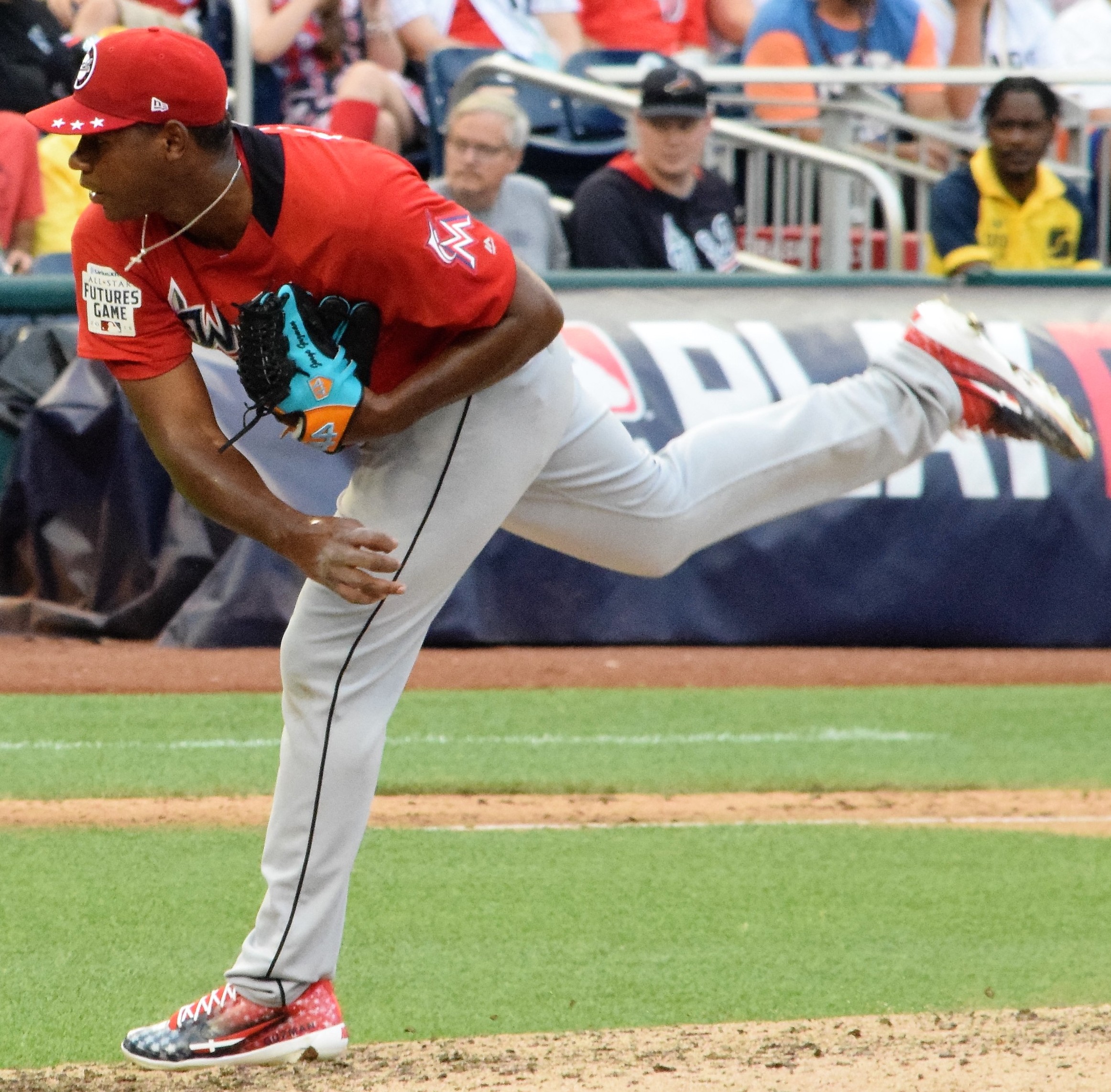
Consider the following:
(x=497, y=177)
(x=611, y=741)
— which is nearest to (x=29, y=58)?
(x=497, y=177)

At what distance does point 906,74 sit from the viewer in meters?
9.88

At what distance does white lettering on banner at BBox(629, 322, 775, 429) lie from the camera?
8242 mm

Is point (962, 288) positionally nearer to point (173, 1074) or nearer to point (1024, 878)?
point (1024, 878)

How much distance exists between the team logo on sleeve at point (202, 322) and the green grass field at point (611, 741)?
2706mm

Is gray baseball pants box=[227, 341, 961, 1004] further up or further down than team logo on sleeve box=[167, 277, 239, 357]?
further down

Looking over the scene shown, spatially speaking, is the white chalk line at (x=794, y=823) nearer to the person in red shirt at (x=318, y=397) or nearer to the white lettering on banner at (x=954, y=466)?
the person in red shirt at (x=318, y=397)

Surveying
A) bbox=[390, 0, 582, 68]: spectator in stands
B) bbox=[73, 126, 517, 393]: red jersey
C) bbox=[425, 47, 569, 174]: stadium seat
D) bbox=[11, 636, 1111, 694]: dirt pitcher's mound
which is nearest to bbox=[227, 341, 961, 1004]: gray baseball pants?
bbox=[73, 126, 517, 393]: red jersey

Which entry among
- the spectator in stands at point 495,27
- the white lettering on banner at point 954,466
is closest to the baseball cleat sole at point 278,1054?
the white lettering on banner at point 954,466

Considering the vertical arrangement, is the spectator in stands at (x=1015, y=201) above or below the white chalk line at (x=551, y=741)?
above

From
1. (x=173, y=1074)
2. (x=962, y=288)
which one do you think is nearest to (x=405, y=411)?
(x=173, y=1074)

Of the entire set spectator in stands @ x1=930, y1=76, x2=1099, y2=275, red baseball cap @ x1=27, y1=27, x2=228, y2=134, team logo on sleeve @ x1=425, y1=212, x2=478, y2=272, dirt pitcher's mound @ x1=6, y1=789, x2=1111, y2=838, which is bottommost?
dirt pitcher's mound @ x1=6, y1=789, x2=1111, y2=838

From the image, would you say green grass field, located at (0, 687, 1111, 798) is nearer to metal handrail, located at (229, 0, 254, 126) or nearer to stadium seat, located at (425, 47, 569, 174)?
metal handrail, located at (229, 0, 254, 126)

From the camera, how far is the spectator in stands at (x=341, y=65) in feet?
32.0

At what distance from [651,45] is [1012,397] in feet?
23.6
